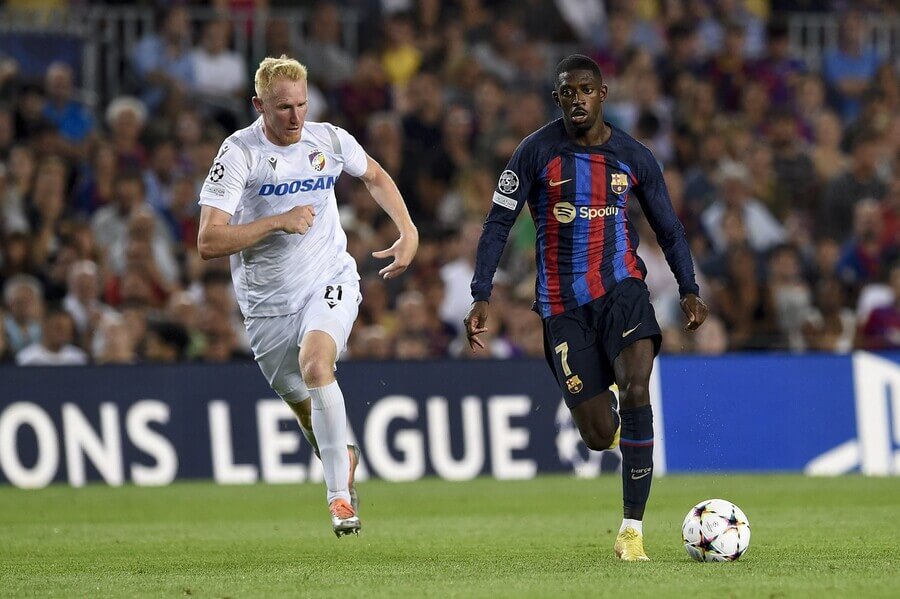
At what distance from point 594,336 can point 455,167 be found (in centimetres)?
984

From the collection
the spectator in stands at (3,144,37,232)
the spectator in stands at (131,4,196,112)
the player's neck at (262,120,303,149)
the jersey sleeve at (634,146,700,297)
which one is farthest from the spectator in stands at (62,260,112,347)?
the jersey sleeve at (634,146,700,297)

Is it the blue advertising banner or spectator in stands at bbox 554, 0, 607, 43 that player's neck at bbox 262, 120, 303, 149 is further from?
spectator in stands at bbox 554, 0, 607, 43

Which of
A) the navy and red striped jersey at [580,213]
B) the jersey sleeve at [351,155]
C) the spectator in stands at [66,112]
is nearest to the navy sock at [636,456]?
the navy and red striped jersey at [580,213]

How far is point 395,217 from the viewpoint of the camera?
32.2 feet

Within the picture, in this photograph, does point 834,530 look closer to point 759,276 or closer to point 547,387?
point 547,387

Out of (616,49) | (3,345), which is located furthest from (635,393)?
(616,49)

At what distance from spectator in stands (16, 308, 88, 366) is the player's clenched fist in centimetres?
707

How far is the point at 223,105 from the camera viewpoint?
1858cm

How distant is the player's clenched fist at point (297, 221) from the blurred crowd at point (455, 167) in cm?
659

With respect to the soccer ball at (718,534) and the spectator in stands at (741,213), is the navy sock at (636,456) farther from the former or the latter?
the spectator in stands at (741,213)

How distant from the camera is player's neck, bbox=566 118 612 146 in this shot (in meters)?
8.77

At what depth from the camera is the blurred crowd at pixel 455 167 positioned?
641 inches

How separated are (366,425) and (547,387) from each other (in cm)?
179

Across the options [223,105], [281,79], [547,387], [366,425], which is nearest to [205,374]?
[366,425]
